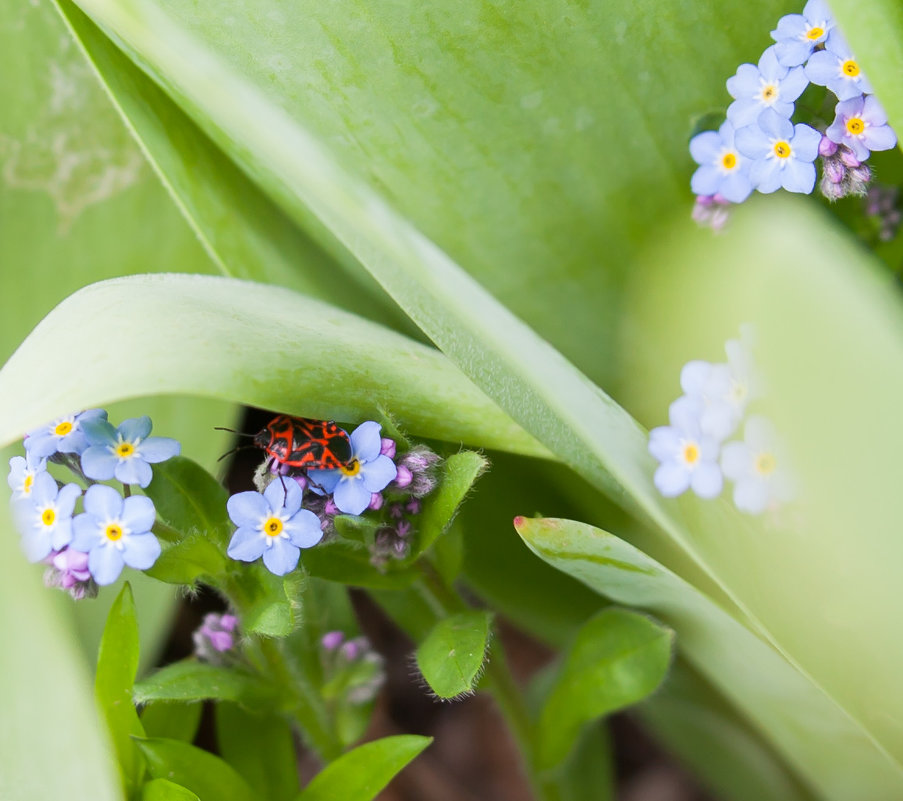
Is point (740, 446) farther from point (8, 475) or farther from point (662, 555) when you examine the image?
point (8, 475)

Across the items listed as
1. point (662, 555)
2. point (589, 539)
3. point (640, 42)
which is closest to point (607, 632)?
point (662, 555)

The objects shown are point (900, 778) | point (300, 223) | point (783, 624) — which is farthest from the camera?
point (300, 223)

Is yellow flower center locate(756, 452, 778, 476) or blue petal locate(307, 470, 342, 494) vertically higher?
blue petal locate(307, 470, 342, 494)

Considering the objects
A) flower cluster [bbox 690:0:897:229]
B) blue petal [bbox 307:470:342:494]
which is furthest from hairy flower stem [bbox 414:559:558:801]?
flower cluster [bbox 690:0:897:229]

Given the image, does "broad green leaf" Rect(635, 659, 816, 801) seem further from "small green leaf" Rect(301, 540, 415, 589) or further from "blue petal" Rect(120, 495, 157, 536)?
"blue petal" Rect(120, 495, 157, 536)

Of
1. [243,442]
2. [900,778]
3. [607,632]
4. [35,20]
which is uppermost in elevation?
[35,20]

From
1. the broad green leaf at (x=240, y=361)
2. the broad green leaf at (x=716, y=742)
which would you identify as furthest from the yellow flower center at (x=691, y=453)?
the broad green leaf at (x=716, y=742)
